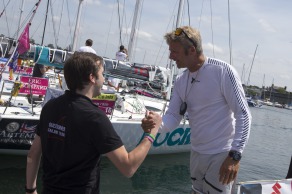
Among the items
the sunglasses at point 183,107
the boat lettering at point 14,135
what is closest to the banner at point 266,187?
the sunglasses at point 183,107

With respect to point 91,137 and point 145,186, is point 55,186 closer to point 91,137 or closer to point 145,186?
point 91,137

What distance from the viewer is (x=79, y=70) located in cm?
205

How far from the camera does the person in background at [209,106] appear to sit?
9.17ft

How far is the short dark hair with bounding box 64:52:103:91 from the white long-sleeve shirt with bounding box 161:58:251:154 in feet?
3.74

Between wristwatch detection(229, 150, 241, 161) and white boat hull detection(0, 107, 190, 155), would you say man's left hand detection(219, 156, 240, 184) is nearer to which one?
wristwatch detection(229, 150, 241, 161)

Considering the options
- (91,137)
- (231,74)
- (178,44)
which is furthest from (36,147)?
(231,74)

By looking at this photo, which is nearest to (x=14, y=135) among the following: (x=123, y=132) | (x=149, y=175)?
(x=123, y=132)

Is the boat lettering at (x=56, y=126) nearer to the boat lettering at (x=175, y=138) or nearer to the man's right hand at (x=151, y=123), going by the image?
the man's right hand at (x=151, y=123)

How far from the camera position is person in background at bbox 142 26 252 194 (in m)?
2.79

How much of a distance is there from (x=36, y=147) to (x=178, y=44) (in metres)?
1.32

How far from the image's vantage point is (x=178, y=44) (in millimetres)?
2863

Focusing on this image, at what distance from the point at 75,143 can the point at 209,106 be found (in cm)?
129

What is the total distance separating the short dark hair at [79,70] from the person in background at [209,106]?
99 cm

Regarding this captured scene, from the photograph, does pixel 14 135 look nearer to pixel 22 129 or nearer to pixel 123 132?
pixel 22 129
